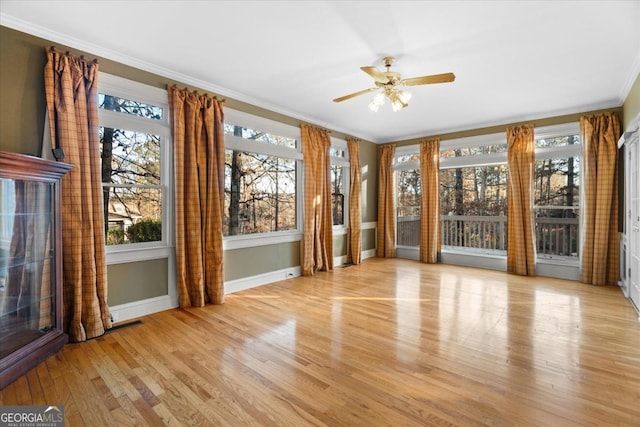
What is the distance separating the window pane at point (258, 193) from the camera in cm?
425

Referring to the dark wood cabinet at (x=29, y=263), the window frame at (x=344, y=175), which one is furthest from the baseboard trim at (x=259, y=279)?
the dark wood cabinet at (x=29, y=263)

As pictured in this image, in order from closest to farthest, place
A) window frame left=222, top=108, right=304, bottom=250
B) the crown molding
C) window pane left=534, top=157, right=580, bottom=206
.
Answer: the crown molding < window frame left=222, top=108, right=304, bottom=250 < window pane left=534, top=157, right=580, bottom=206

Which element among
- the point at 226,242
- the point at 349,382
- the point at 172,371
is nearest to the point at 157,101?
the point at 226,242

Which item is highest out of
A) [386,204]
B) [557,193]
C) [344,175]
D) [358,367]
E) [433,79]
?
[433,79]

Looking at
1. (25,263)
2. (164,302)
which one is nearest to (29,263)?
(25,263)

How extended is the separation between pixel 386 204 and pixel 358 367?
483cm

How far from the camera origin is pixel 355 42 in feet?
9.12

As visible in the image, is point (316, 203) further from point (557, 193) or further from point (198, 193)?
point (557, 193)

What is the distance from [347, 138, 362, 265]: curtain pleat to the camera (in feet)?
19.9

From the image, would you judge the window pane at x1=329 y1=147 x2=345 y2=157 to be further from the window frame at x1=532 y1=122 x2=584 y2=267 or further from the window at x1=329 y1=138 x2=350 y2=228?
the window frame at x1=532 y1=122 x2=584 y2=267

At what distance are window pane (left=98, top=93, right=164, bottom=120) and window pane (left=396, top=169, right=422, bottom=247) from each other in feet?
16.1

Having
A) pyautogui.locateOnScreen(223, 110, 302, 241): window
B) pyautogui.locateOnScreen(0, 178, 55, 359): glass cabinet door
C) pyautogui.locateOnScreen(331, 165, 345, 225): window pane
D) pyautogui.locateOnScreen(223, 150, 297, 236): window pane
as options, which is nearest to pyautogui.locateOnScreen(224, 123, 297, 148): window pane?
pyautogui.locateOnScreen(223, 110, 302, 241): window

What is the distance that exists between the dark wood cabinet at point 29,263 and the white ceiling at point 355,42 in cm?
126

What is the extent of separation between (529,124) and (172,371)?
5.93 metres
